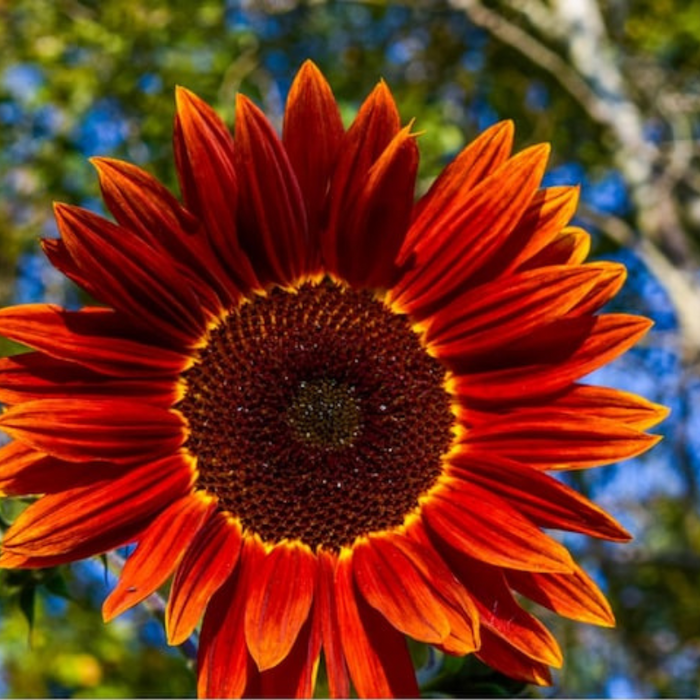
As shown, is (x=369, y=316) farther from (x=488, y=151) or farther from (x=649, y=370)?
(x=649, y=370)

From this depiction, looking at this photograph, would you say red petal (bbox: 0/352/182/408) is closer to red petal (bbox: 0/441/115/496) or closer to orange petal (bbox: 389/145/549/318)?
red petal (bbox: 0/441/115/496)

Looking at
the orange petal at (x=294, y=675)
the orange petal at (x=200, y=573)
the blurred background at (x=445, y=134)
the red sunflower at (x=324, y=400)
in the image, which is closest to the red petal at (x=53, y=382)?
the red sunflower at (x=324, y=400)

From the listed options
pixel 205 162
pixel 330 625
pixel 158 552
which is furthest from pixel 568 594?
pixel 205 162

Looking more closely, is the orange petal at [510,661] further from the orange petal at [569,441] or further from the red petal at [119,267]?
the red petal at [119,267]

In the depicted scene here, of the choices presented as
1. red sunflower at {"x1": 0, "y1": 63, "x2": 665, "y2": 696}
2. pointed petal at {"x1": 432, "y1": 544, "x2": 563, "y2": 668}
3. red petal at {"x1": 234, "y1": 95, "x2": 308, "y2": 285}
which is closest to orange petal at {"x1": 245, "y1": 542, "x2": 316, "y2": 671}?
red sunflower at {"x1": 0, "y1": 63, "x2": 665, "y2": 696}

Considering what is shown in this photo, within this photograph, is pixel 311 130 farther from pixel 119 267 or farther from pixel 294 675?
pixel 294 675
